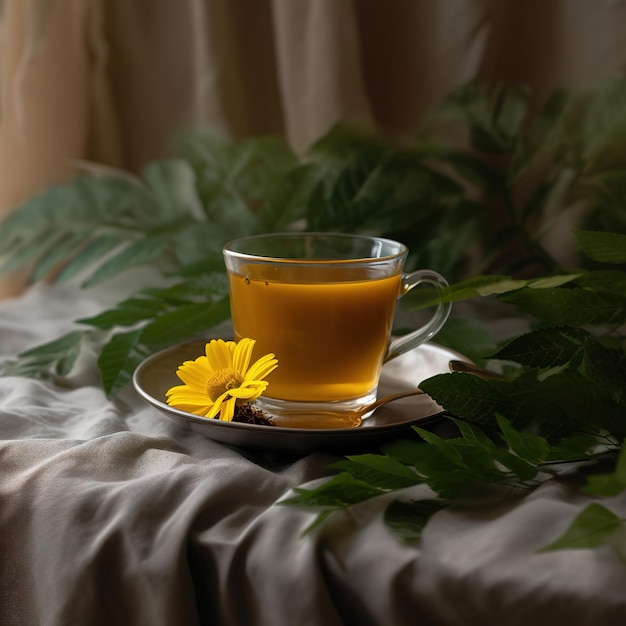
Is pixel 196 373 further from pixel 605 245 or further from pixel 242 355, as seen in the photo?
pixel 605 245

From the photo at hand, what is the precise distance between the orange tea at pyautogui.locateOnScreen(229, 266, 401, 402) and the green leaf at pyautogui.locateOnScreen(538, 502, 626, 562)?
10.1 inches

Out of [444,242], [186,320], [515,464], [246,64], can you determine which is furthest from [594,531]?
[246,64]

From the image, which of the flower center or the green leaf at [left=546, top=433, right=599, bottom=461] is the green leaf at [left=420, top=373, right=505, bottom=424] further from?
the flower center

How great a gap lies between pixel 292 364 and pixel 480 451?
0.62 feet

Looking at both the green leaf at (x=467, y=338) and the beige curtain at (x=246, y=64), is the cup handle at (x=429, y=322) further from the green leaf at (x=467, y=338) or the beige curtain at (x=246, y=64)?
the beige curtain at (x=246, y=64)

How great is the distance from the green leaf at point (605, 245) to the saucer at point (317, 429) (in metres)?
0.16

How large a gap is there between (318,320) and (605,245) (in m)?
0.22

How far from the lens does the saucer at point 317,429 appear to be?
57 cm

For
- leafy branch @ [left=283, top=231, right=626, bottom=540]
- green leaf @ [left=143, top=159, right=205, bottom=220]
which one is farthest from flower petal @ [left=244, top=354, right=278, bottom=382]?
green leaf @ [left=143, top=159, right=205, bottom=220]

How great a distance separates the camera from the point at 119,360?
2.43ft

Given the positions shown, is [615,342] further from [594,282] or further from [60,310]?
[60,310]

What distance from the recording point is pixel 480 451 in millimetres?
503

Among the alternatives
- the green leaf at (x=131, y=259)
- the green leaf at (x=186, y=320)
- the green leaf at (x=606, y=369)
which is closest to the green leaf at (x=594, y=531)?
the green leaf at (x=606, y=369)

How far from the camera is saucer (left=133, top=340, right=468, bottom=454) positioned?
566 millimetres
